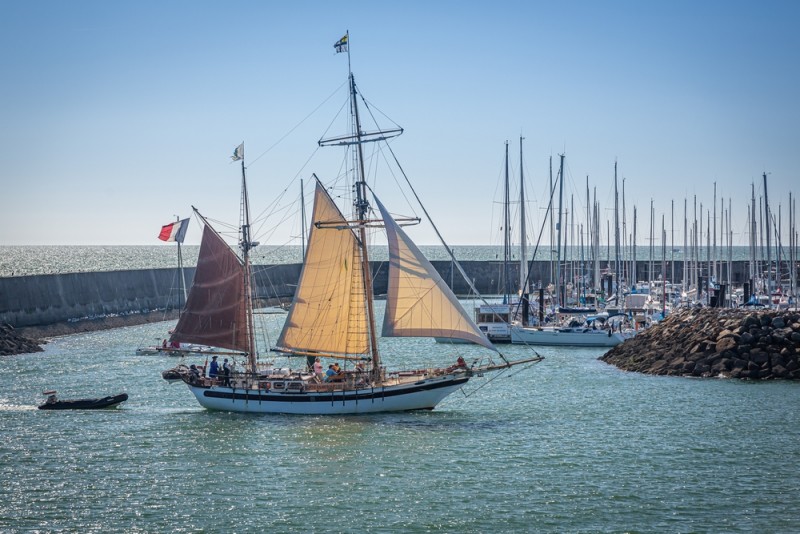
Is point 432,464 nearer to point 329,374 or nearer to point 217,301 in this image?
point 329,374

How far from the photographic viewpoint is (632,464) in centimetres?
3328

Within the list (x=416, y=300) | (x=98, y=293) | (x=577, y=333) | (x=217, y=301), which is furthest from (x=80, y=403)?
(x=98, y=293)

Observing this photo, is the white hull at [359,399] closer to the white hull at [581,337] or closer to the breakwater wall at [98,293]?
the breakwater wall at [98,293]

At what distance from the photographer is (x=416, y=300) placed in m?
40.5

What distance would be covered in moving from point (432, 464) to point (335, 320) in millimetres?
12347

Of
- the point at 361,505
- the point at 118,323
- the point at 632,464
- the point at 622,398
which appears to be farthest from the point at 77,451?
the point at 118,323

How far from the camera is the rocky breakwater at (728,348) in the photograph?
51.2m

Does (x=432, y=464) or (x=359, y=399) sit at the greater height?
(x=359, y=399)

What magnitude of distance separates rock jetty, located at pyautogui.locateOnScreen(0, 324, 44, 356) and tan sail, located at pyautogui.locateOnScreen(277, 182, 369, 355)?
33209mm

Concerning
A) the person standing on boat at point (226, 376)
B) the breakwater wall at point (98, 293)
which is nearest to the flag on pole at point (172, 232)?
the breakwater wall at point (98, 293)

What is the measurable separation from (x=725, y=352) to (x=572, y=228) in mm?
44050

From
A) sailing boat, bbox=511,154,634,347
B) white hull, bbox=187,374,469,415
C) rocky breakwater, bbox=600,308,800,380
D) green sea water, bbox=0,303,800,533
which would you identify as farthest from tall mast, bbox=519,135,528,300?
white hull, bbox=187,374,469,415

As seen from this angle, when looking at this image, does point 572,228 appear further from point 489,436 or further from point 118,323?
point 489,436

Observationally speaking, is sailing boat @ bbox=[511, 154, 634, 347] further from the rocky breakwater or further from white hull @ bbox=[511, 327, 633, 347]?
the rocky breakwater
